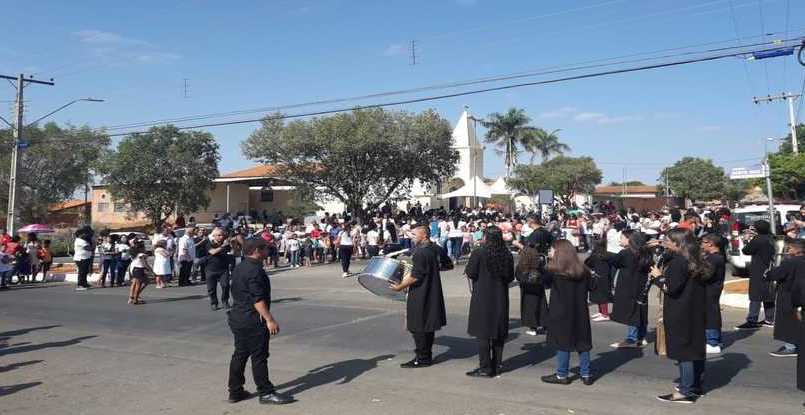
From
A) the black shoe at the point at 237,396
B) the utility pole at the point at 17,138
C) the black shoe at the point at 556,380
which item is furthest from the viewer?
the utility pole at the point at 17,138

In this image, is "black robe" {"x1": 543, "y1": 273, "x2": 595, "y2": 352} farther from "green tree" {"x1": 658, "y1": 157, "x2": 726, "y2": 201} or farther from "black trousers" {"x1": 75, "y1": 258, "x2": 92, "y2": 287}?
"green tree" {"x1": 658, "y1": 157, "x2": 726, "y2": 201}

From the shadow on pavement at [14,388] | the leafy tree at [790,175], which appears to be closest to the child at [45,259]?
the shadow on pavement at [14,388]

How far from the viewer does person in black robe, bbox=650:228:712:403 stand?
5.72 metres

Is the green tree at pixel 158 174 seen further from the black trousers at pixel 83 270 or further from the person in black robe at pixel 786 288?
the person in black robe at pixel 786 288

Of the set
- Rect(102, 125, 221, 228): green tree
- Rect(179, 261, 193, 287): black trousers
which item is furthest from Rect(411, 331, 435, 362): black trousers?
Rect(102, 125, 221, 228): green tree

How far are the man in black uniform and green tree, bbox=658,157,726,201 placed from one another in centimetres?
7036

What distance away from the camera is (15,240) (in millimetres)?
19359

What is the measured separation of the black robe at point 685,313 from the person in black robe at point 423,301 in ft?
8.35

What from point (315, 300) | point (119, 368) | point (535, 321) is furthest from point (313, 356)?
point (315, 300)

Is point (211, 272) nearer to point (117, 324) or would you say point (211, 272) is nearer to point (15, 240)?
point (117, 324)

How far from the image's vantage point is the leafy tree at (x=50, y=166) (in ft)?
138

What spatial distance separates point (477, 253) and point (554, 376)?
1.50 metres

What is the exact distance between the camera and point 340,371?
7254mm

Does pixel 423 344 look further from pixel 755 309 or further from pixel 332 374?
pixel 755 309
